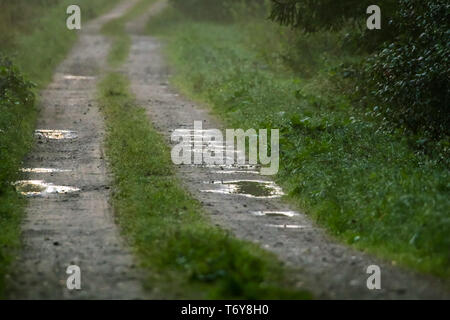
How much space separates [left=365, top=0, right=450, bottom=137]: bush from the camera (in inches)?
482

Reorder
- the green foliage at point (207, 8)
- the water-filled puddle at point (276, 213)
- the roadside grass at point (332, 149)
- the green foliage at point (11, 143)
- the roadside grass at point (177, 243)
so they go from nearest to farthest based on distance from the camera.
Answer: the roadside grass at point (177, 243)
the roadside grass at point (332, 149)
the green foliage at point (11, 143)
the water-filled puddle at point (276, 213)
the green foliage at point (207, 8)

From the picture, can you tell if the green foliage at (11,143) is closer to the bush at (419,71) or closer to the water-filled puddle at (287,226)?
the water-filled puddle at (287,226)

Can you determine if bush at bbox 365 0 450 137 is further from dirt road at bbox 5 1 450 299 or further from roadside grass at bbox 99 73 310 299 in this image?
roadside grass at bbox 99 73 310 299

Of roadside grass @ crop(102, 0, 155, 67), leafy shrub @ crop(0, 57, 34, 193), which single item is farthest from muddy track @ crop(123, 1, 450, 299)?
roadside grass @ crop(102, 0, 155, 67)

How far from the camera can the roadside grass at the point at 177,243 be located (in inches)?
305

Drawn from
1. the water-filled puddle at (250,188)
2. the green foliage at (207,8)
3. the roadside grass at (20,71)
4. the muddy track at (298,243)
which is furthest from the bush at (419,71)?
the green foliage at (207,8)

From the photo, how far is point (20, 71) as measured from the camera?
23156mm

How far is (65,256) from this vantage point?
9016 mm

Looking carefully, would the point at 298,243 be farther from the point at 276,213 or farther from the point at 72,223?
the point at 72,223

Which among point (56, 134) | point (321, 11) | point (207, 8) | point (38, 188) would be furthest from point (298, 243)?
point (207, 8)

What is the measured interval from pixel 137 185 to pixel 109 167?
186cm

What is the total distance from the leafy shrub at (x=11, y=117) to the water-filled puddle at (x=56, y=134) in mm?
369

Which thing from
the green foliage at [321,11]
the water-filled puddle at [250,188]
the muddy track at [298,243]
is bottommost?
the muddy track at [298,243]

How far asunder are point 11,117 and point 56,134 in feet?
3.48
